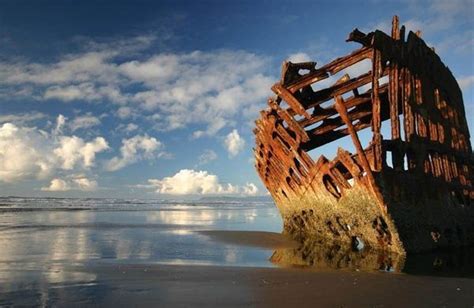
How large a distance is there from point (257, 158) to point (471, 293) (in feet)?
32.6

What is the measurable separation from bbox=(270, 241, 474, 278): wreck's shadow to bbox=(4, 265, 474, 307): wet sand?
79cm

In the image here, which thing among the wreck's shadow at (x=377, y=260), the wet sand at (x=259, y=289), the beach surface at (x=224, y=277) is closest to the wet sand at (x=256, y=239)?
the beach surface at (x=224, y=277)

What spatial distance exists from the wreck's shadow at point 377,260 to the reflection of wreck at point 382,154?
0.30 m

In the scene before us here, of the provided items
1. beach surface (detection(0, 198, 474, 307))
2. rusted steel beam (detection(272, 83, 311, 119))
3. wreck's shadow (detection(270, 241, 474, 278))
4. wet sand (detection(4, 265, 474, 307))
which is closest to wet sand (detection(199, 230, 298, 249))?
beach surface (detection(0, 198, 474, 307))

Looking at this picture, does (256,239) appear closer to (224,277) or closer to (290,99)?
(290,99)

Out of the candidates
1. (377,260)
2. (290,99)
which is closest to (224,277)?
(377,260)

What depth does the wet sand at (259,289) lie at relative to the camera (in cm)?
506

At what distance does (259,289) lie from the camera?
5.76m

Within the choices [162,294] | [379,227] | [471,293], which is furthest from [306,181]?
[162,294]

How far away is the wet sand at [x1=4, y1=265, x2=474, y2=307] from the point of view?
5.06 m

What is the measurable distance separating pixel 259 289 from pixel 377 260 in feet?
12.0

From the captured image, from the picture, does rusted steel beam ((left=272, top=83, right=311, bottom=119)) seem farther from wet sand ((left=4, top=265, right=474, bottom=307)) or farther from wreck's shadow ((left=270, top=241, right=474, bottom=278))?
wet sand ((left=4, top=265, right=474, bottom=307))

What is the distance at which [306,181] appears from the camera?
1121cm

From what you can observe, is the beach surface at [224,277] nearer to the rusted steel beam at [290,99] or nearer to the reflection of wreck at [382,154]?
the reflection of wreck at [382,154]
